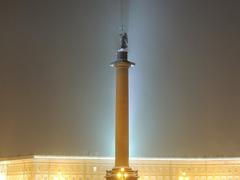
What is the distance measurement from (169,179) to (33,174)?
10.8 m

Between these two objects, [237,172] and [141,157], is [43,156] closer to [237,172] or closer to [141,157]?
[141,157]

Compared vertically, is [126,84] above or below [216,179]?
above

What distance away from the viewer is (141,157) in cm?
4469

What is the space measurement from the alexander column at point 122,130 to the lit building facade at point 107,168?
7.05 metres

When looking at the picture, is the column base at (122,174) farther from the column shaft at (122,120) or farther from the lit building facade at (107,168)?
the lit building facade at (107,168)

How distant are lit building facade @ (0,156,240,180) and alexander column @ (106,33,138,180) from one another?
705 centimetres

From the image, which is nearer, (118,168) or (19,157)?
(118,168)

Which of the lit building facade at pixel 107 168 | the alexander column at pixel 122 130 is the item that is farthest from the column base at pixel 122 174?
the lit building facade at pixel 107 168

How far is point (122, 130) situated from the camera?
36.5 metres

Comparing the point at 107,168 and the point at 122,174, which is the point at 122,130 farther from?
the point at 107,168

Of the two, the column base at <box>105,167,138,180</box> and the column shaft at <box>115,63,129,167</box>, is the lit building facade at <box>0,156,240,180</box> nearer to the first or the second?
the column shaft at <box>115,63,129,167</box>

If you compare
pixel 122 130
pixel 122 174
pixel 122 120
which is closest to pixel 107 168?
pixel 122 130

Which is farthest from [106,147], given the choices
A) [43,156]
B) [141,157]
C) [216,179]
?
[216,179]

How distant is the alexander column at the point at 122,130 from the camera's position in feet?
116
